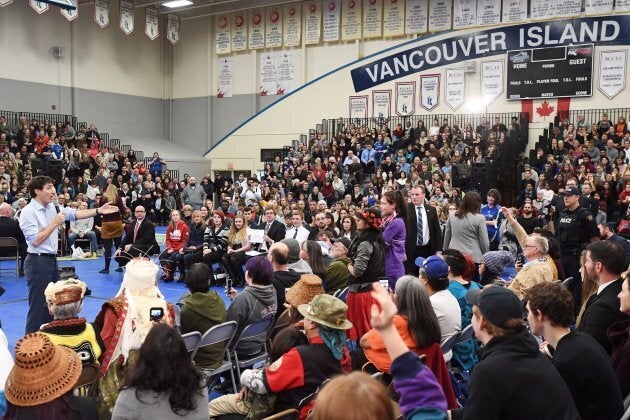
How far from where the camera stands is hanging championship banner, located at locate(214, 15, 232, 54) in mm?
24672

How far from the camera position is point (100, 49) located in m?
23.9

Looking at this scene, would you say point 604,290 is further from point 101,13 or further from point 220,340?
point 101,13

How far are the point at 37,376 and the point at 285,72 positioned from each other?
A: 22322 mm

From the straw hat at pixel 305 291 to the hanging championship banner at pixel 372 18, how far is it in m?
18.7

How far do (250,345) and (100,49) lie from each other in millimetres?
22420

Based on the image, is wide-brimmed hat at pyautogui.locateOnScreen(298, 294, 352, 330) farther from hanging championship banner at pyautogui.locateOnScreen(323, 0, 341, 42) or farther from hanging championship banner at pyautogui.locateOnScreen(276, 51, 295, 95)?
hanging championship banner at pyautogui.locateOnScreen(276, 51, 295, 95)

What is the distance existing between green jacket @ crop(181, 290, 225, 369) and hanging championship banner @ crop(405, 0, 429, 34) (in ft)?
59.4

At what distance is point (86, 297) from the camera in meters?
8.38

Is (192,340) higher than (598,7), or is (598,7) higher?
(598,7)

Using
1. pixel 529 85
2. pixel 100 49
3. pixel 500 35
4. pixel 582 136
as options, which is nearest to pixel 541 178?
pixel 582 136

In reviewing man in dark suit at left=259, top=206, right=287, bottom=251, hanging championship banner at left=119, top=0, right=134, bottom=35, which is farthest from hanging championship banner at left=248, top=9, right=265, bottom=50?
man in dark suit at left=259, top=206, right=287, bottom=251

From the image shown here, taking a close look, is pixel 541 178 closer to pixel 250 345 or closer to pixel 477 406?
pixel 250 345

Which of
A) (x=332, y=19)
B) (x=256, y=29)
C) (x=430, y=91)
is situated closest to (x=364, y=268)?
(x=430, y=91)

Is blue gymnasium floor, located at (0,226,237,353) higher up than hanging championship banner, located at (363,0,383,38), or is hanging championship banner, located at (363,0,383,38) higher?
hanging championship banner, located at (363,0,383,38)
